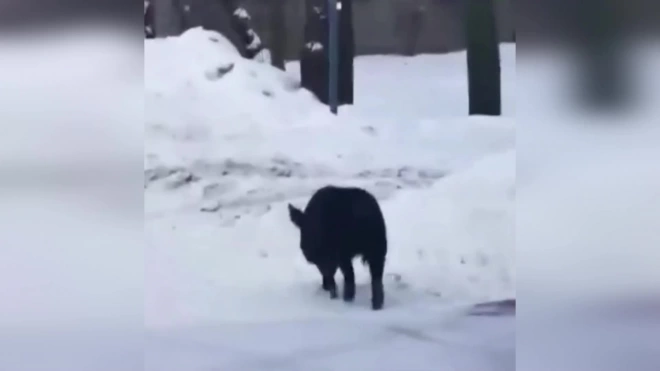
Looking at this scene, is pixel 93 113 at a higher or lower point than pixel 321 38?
lower

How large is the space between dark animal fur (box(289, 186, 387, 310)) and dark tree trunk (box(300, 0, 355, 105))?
0.84ft

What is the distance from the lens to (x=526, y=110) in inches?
88.2

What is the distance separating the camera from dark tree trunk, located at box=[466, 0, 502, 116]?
2232 millimetres

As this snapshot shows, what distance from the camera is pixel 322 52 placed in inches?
87.7

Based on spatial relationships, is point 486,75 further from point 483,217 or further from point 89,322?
point 89,322

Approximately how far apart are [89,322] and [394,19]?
3.68 feet

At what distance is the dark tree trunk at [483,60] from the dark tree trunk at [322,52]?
32 cm

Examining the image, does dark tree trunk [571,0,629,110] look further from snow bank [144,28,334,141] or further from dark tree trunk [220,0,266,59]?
dark tree trunk [220,0,266,59]

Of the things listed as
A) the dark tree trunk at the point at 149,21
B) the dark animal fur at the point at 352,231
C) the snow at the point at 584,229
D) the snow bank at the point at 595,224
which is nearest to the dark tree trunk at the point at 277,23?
the dark tree trunk at the point at 149,21

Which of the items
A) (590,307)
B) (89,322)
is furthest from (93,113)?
(590,307)

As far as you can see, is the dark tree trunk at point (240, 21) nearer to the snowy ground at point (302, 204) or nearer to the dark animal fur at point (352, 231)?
the snowy ground at point (302, 204)

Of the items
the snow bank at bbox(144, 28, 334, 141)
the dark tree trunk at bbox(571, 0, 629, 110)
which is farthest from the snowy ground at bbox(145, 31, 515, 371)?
the dark tree trunk at bbox(571, 0, 629, 110)

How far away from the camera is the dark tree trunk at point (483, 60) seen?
2232mm

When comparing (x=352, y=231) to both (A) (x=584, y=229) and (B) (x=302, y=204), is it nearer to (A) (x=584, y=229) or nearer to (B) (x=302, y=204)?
(B) (x=302, y=204)
